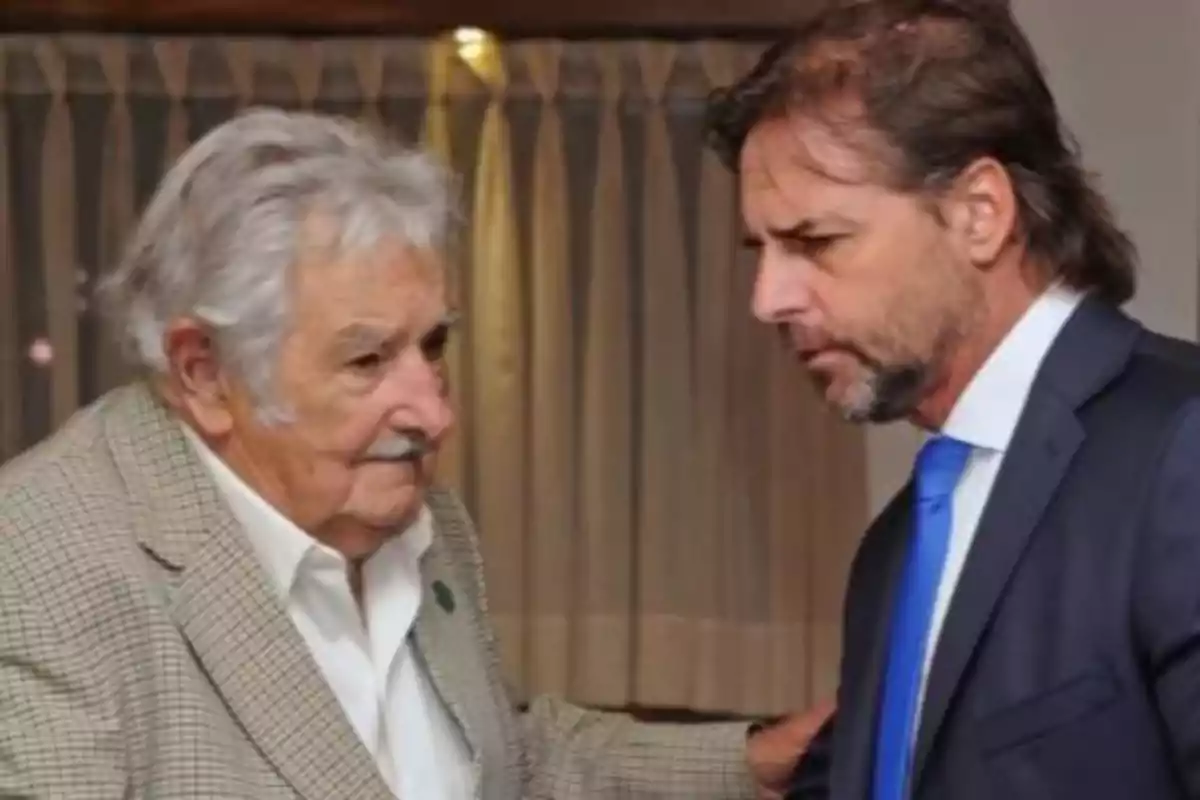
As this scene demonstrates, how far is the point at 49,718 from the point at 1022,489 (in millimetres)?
652

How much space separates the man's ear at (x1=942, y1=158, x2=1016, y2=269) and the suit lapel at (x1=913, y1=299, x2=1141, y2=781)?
7 cm

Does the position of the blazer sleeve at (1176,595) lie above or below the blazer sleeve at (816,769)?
above

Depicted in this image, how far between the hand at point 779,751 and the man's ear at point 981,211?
499 millimetres

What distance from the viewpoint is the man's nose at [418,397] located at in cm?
126

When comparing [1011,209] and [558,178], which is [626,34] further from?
[1011,209]

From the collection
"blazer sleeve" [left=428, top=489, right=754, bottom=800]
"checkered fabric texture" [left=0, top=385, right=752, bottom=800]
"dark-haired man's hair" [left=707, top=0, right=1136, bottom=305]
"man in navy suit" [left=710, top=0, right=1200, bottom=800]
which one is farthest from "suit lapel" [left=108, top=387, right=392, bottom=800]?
"dark-haired man's hair" [left=707, top=0, right=1136, bottom=305]

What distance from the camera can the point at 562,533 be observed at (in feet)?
8.48

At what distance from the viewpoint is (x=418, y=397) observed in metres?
1.26

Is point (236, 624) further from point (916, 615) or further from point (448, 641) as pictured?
point (916, 615)

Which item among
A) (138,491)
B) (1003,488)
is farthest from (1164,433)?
(138,491)

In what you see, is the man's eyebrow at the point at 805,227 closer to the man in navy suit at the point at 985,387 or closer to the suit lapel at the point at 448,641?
the man in navy suit at the point at 985,387

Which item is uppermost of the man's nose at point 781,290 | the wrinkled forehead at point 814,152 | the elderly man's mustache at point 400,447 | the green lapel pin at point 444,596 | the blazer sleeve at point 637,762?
the wrinkled forehead at point 814,152

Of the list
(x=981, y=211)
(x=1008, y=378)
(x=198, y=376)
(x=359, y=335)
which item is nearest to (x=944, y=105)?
(x=981, y=211)

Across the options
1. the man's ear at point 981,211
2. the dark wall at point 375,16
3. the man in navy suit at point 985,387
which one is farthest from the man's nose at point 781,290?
the dark wall at point 375,16
